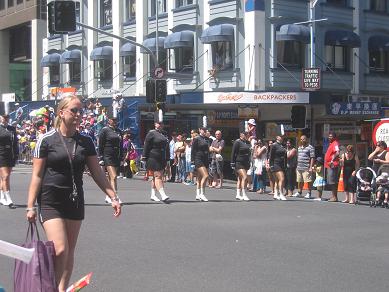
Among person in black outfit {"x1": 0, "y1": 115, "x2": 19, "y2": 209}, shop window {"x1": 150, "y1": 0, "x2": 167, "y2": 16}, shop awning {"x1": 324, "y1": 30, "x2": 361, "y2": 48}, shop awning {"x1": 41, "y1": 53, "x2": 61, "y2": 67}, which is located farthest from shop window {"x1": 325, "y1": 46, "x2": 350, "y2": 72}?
person in black outfit {"x1": 0, "y1": 115, "x2": 19, "y2": 209}

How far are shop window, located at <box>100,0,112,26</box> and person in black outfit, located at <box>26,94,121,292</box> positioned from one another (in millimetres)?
31864

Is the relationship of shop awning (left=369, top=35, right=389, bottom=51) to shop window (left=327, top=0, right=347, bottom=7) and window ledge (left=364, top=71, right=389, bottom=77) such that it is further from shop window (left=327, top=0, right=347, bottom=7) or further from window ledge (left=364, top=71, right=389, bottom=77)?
shop window (left=327, top=0, right=347, bottom=7)

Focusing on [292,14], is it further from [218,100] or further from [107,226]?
[107,226]

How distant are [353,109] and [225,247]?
18679 millimetres

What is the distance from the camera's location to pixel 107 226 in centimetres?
1170

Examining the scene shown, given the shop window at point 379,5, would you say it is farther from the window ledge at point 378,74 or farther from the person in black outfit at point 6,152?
the person in black outfit at point 6,152

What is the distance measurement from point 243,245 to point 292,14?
67.0 ft

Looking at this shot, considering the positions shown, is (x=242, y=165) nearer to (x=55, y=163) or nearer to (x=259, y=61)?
(x=55, y=163)

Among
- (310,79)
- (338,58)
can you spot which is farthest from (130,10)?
(310,79)

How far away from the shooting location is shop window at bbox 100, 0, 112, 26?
123 feet

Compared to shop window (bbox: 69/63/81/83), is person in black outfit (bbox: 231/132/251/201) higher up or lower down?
lower down

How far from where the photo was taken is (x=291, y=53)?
1154 inches

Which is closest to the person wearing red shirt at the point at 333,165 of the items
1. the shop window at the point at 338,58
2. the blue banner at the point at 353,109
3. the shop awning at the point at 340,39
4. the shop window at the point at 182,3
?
the blue banner at the point at 353,109

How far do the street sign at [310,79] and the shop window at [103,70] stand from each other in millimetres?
13495
